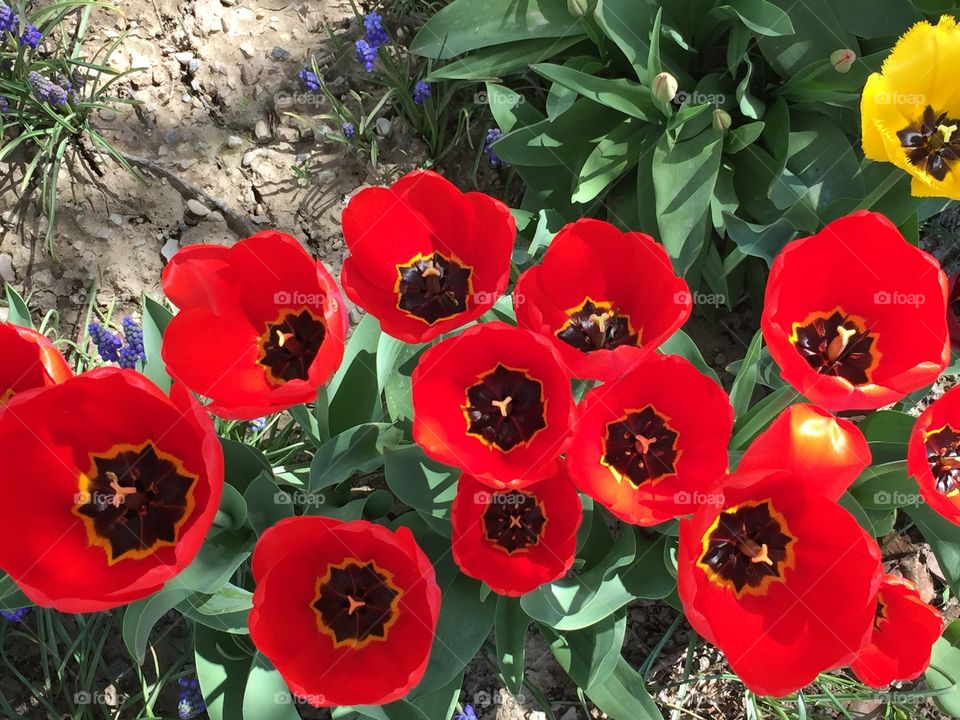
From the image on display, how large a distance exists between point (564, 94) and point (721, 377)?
1.21 metres

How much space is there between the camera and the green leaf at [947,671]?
2.49 meters

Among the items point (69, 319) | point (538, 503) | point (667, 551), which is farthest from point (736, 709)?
point (69, 319)

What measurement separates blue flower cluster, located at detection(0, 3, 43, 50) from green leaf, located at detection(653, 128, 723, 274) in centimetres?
231

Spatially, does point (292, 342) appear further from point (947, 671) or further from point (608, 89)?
point (947, 671)

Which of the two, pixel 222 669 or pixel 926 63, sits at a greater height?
pixel 926 63

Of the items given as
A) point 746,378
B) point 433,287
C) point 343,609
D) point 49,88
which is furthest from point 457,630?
point 49,88

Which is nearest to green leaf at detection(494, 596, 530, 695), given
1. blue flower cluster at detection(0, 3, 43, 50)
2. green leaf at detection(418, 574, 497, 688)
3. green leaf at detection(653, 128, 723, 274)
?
green leaf at detection(418, 574, 497, 688)

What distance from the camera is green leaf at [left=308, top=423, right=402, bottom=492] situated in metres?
2.03

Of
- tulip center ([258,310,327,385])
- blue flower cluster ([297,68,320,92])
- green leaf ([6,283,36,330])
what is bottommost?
green leaf ([6,283,36,330])

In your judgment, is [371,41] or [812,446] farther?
[371,41]

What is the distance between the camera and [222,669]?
2285mm

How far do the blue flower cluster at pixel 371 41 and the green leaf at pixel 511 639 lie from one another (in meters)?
2.12

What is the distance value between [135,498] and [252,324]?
0.48m

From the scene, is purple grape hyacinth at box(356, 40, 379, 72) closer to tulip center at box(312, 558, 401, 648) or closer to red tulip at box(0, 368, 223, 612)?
red tulip at box(0, 368, 223, 612)
